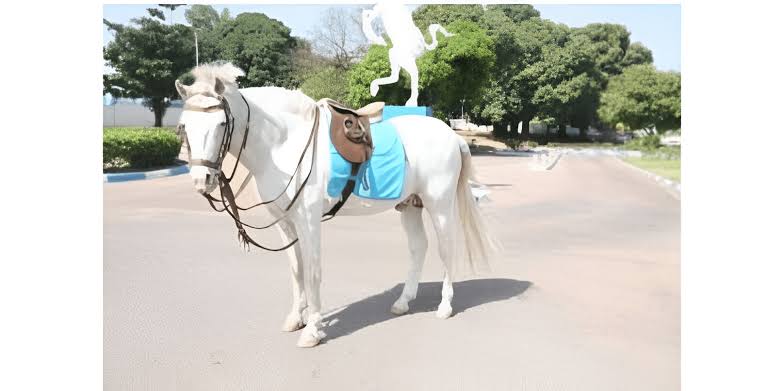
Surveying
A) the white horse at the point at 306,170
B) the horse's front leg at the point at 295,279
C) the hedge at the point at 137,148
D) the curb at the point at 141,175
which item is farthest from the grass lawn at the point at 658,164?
the curb at the point at 141,175

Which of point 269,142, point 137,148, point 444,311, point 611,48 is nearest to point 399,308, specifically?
point 444,311

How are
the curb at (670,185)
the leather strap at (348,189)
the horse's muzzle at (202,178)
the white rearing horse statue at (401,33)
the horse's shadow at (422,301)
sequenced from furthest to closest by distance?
the curb at (670,185) → the white rearing horse statue at (401,33) → the horse's shadow at (422,301) → the leather strap at (348,189) → the horse's muzzle at (202,178)

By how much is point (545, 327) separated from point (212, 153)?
2414 millimetres

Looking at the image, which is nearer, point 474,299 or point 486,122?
point 474,299

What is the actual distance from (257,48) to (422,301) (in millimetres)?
27212

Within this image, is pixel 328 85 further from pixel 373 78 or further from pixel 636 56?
pixel 636 56

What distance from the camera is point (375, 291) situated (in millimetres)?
4617

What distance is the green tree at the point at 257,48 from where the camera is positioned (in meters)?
28.8

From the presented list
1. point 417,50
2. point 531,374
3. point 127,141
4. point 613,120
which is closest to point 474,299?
point 531,374

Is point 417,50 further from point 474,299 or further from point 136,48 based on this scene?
point 136,48

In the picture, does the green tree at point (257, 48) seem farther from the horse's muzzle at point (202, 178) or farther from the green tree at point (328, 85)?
the horse's muzzle at point (202, 178)

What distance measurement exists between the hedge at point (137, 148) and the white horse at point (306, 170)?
1013 centimetres

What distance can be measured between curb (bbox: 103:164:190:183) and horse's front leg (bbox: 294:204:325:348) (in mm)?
9825

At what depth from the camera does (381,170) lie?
363 cm
